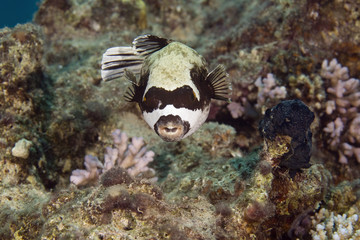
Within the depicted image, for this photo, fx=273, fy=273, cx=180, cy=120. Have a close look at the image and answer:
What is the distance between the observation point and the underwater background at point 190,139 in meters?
2.48

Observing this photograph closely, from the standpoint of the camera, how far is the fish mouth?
8.16 feet

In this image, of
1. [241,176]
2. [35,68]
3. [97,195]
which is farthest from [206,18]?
[97,195]

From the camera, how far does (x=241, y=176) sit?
2.92 metres

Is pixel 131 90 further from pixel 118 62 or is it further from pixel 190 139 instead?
pixel 190 139

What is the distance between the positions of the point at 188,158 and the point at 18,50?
3.04m

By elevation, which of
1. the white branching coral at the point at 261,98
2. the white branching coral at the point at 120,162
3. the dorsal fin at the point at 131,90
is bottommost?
the white branching coral at the point at 261,98

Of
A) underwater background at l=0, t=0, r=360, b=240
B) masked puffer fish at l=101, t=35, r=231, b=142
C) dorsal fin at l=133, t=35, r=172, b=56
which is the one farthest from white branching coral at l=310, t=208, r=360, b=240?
dorsal fin at l=133, t=35, r=172, b=56

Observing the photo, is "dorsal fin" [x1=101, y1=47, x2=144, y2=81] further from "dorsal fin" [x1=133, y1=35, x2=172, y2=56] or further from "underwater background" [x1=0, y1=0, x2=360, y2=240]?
"underwater background" [x1=0, y1=0, x2=360, y2=240]

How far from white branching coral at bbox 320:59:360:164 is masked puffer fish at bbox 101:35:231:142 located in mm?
2999

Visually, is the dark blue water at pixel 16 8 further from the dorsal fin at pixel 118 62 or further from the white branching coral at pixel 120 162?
the white branching coral at pixel 120 162

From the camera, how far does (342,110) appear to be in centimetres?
509

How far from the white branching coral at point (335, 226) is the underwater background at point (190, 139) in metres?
0.02

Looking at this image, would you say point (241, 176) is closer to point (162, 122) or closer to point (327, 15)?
point (162, 122)

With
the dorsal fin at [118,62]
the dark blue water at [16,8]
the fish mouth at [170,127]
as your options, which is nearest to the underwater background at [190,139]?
the fish mouth at [170,127]
